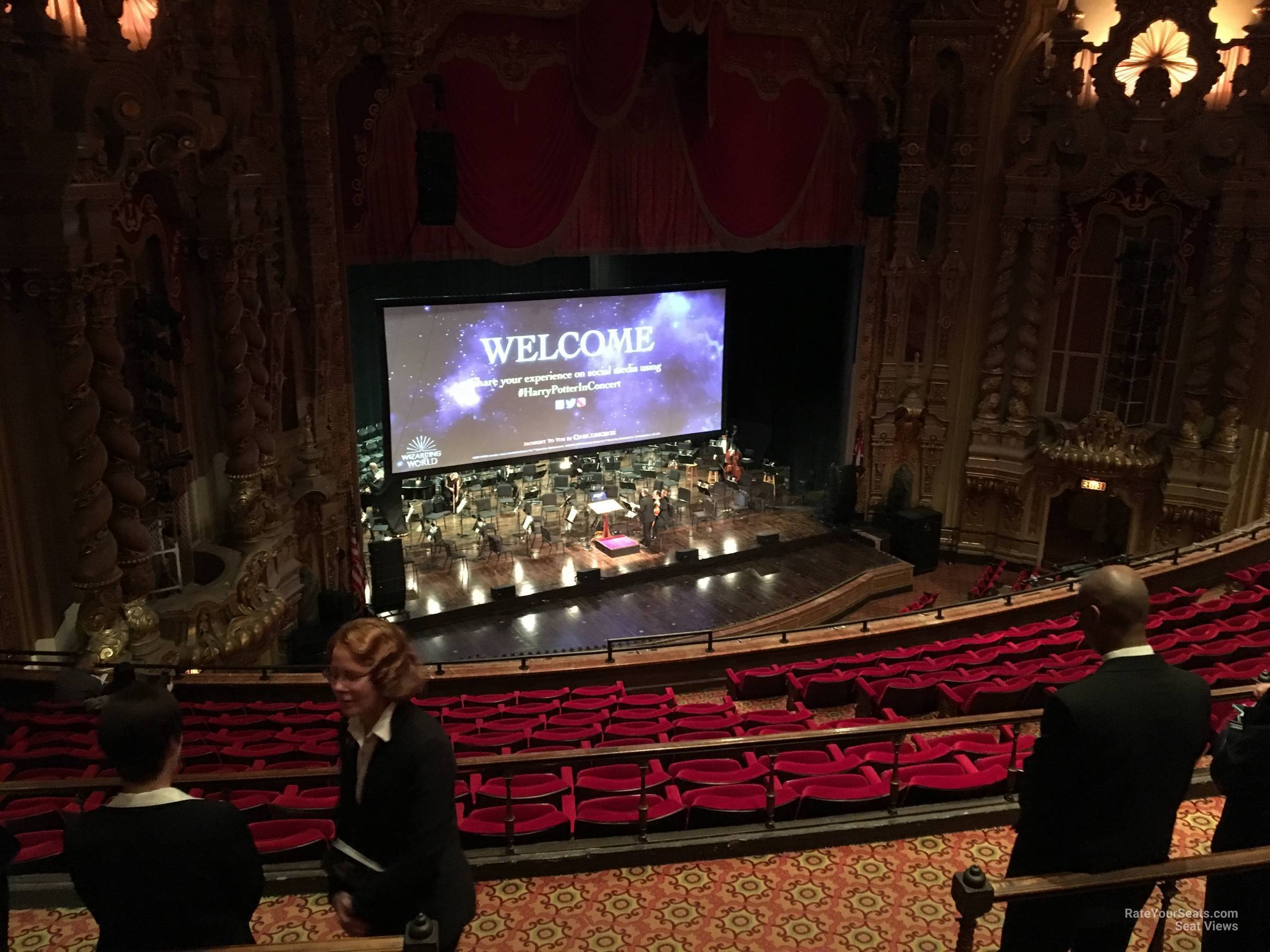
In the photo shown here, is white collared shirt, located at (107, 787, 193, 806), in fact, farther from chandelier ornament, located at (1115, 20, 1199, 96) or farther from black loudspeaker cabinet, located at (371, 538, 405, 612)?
chandelier ornament, located at (1115, 20, 1199, 96)

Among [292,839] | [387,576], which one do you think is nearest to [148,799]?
[292,839]

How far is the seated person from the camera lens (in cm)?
639

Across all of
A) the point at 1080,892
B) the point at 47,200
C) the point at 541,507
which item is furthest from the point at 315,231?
the point at 1080,892

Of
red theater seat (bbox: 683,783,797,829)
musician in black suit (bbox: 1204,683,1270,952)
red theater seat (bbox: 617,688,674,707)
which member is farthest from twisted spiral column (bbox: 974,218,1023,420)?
musician in black suit (bbox: 1204,683,1270,952)

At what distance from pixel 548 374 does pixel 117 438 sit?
6.79m

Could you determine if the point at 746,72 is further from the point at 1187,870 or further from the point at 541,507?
the point at 1187,870

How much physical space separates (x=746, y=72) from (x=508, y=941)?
447 inches

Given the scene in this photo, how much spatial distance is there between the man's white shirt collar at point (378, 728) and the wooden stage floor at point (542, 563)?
357 inches

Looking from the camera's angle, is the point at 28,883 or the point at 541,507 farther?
the point at 541,507

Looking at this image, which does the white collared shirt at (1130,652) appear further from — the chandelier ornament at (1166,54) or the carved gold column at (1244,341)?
the chandelier ornament at (1166,54)

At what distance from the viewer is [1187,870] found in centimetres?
225

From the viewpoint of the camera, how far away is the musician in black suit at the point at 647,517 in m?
13.3

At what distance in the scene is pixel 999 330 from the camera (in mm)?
13969

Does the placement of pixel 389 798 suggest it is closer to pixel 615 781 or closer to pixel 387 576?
pixel 615 781
